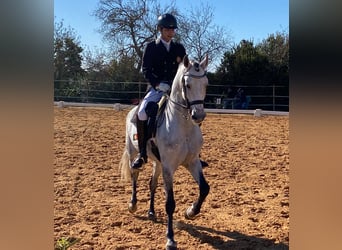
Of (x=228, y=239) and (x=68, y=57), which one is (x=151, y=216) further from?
(x=68, y=57)

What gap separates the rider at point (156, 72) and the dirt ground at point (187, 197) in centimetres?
67

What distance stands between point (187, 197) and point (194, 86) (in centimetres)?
201

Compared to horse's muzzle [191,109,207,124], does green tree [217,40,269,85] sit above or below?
above

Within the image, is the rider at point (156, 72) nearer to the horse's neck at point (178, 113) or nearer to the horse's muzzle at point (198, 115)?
the horse's neck at point (178, 113)

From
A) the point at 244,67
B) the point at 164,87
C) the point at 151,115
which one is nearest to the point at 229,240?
the point at 151,115

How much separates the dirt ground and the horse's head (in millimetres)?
1100

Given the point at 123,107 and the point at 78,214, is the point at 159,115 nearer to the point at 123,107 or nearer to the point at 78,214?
the point at 78,214

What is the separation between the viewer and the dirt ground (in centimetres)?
329

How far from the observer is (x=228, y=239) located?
3.25m

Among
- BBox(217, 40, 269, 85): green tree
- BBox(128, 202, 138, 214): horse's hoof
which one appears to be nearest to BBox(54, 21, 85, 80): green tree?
BBox(217, 40, 269, 85): green tree

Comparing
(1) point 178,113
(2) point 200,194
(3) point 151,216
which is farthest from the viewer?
(3) point 151,216

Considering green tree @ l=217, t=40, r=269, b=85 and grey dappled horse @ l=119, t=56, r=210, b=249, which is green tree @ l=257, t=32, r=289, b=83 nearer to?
green tree @ l=217, t=40, r=269, b=85
